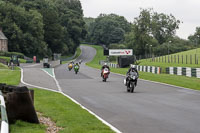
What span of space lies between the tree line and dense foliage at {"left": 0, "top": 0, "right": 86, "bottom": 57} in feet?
53.1

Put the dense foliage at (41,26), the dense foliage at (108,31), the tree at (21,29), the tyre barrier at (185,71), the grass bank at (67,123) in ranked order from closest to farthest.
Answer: the grass bank at (67,123) < the tyre barrier at (185,71) < the tree at (21,29) < the dense foliage at (41,26) < the dense foliage at (108,31)

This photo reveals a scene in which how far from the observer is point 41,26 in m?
116

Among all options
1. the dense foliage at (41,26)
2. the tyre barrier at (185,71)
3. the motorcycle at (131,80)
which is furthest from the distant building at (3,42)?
the motorcycle at (131,80)

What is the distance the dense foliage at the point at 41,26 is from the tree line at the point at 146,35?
16.2 metres

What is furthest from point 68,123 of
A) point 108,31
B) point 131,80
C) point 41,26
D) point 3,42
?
point 108,31

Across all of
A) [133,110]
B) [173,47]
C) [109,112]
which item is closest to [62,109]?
[109,112]

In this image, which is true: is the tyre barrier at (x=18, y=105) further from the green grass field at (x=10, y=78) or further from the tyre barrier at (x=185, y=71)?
the tyre barrier at (x=185, y=71)

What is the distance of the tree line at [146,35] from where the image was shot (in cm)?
11769

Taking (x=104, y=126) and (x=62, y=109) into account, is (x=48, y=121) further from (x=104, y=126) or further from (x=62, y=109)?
(x=62, y=109)

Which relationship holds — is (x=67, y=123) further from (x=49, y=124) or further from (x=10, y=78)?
(x=10, y=78)

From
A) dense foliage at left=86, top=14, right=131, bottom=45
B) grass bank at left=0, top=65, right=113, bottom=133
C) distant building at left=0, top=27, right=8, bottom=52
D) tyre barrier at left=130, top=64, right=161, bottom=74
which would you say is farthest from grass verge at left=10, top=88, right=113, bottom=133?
dense foliage at left=86, top=14, right=131, bottom=45

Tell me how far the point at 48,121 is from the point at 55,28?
123211 millimetres

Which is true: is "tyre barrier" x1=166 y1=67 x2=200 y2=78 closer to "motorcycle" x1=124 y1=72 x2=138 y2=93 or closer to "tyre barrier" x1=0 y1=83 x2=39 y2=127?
"motorcycle" x1=124 y1=72 x2=138 y2=93

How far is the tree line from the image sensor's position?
386ft
